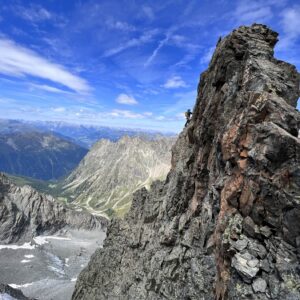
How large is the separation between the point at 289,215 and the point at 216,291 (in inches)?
450

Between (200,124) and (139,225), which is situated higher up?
(200,124)

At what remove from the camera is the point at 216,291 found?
100.0 ft

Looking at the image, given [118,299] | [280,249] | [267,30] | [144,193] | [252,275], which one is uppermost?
[267,30]

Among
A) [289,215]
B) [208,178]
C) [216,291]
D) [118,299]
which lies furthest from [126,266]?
[289,215]

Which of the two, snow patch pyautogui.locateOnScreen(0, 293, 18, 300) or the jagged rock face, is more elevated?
the jagged rock face

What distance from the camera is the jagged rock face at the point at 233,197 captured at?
24500mm

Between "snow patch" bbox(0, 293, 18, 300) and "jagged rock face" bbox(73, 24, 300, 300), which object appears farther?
"snow patch" bbox(0, 293, 18, 300)

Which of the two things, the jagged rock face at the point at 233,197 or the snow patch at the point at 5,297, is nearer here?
the jagged rock face at the point at 233,197

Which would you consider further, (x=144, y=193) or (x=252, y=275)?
(x=144, y=193)

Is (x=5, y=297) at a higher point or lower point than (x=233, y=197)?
lower

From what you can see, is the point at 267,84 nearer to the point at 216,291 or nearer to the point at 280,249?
the point at 280,249

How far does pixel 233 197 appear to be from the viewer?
29.7 meters

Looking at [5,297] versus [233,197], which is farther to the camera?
[5,297]

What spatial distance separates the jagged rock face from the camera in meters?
24.5
